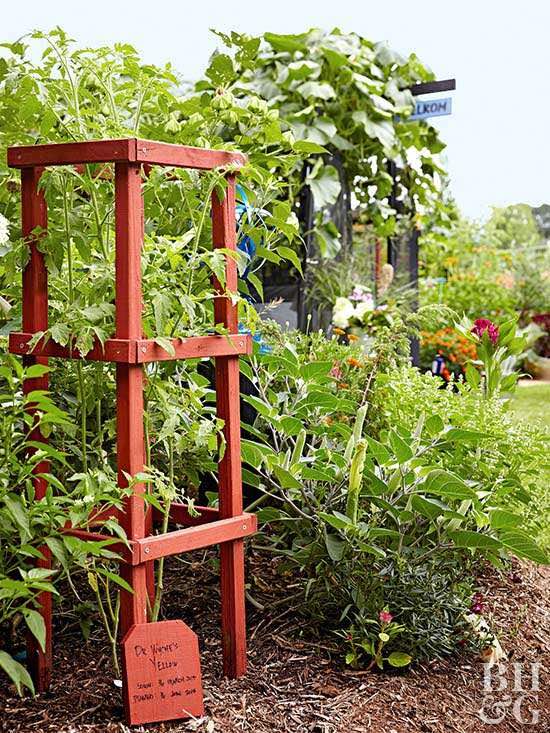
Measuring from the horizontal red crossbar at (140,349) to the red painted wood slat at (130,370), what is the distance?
0.02 m

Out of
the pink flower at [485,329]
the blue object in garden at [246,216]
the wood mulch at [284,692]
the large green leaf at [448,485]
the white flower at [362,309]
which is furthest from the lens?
the white flower at [362,309]

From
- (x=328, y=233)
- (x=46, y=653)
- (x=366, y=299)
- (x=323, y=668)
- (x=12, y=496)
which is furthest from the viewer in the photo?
(x=366, y=299)

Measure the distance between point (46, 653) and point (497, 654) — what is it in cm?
114

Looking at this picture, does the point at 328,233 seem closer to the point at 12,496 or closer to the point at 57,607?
the point at 57,607

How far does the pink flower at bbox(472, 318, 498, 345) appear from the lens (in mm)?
2799

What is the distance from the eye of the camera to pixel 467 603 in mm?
2516

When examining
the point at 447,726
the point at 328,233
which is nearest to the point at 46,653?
the point at 447,726

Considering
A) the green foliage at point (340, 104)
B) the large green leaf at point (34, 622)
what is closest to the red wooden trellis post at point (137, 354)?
the large green leaf at point (34, 622)

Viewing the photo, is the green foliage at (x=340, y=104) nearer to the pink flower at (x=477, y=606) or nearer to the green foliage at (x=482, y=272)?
the green foliage at (x=482, y=272)

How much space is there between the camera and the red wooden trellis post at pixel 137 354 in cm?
195

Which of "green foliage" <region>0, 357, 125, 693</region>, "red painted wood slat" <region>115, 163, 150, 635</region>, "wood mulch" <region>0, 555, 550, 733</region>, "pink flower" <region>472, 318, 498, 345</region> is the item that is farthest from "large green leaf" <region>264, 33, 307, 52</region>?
"green foliage" <region>0, 357, 125, 693</region>

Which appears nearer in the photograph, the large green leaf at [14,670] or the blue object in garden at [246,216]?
the large green leaf at [14,670]

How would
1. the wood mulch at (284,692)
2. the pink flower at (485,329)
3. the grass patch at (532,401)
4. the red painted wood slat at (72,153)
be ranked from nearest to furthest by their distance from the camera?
the red painted wood slat at (72,153), the wood mulch at (284,692), the pink flower at (485,329), the grass patch at (532,401)

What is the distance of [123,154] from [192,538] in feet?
2.64
